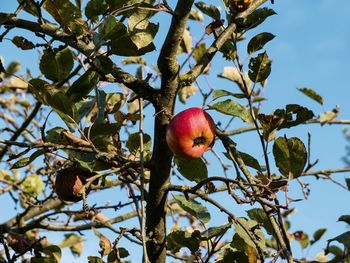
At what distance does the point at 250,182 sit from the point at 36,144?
431mm

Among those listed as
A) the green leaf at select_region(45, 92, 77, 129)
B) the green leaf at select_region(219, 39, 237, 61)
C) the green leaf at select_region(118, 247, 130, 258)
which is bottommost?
the green leaf at select_region(118, 247, 130, 258)

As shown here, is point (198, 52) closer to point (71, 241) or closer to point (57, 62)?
point (57, 62)

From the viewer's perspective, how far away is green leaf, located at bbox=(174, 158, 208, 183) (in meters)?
1.35

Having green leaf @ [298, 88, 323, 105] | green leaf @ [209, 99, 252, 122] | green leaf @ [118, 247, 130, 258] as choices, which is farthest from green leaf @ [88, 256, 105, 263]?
green leaf @ [298, 88, 323, 105]

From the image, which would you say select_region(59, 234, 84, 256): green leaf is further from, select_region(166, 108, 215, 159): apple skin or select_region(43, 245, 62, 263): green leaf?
select_region(166, 108, 215, 159): apple skin

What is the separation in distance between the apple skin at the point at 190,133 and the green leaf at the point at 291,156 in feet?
0.47

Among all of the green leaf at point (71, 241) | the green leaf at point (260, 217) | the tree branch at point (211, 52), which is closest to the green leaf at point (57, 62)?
the tree branch at point (211, 52)

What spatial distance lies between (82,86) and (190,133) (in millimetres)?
250

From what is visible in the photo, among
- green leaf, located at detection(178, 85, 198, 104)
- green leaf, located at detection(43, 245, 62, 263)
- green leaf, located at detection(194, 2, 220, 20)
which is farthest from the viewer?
green leaf, located at detection(178, 85, 198, 104)

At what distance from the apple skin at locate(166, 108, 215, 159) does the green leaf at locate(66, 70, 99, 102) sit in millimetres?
186

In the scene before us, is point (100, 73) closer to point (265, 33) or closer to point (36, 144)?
point (36, 144)

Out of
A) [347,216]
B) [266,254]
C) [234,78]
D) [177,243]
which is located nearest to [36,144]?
[177,243]

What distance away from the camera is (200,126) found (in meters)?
1.21

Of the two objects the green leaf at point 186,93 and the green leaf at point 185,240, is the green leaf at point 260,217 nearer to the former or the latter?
the green leaf at point 185,240
